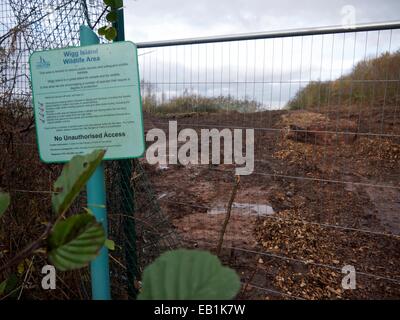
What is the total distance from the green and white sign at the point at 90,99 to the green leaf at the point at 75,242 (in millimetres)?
770

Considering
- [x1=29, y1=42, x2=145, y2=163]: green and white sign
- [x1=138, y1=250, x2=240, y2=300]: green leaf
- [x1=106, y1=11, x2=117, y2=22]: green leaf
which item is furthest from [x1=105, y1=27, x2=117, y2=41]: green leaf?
[x1=138, y1=250, x2=240, y2=300]: green leaf

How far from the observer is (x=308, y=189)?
483 cm

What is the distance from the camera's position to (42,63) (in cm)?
137

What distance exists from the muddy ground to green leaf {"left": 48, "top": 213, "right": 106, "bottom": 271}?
128 centimetres

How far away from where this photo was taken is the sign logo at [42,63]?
1.37 metres

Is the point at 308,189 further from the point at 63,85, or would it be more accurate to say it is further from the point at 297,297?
the point at 63,85

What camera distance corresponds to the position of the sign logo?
4.48 feet

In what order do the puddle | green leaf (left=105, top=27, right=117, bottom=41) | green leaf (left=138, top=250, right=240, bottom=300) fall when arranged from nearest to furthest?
green leaf (left=138, top=250, right=240, bottom=300), green leaf (left=105, top=27, right=117, bottom=41), the puddle

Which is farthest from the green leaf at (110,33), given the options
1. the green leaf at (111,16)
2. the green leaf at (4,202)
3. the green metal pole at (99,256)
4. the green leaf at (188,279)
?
the green leaf at (188,279)

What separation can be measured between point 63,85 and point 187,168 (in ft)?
14.7

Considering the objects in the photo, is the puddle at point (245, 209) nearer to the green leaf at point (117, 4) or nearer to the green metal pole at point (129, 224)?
the green metal pole at point (129, 224)

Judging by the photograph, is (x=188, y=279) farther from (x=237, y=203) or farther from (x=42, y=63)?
(x=237, y=203)

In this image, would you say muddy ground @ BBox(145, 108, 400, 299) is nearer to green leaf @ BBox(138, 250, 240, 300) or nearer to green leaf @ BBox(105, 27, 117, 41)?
green leaf @ BBox(105, 27, 117, 41)

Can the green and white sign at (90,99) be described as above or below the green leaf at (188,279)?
above
